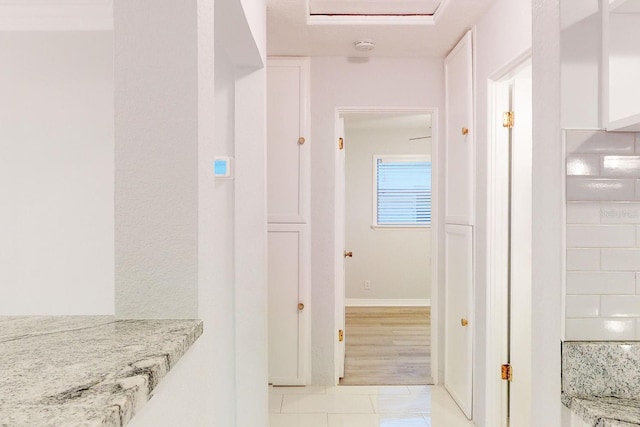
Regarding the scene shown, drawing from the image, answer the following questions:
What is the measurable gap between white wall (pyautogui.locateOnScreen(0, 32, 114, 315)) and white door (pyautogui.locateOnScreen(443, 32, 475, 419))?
221 centimetres

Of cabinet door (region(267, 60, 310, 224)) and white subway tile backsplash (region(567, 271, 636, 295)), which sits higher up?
cabinet door (region(267, 60, 310, 224))

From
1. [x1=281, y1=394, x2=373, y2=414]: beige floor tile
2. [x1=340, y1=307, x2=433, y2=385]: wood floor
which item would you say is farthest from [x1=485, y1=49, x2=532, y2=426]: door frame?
[x1=340, y1=307, x2=433, y2=385]: wood floor

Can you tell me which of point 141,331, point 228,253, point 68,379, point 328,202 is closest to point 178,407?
point 141,331

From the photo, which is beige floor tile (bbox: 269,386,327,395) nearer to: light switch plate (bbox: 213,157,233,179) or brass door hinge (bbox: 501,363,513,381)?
brass door hinge (bbox: 501,363,513,381)

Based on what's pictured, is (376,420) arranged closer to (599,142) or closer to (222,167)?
(222,167)

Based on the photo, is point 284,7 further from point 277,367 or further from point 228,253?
point 277,367

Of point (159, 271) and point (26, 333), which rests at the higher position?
point (159, 271)

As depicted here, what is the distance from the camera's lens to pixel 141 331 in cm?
99

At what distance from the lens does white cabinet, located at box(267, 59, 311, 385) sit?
3830 millimetres

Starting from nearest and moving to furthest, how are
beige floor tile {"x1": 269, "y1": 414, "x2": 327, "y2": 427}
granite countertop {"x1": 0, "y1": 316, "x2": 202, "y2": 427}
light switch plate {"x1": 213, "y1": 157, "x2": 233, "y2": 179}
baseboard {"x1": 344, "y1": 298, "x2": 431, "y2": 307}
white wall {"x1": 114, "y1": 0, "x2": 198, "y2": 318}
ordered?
granite countertop {"x1": 0, "y1": 316, "x2": 202, "y2": 427} < white wall {"x1": 114, "y1": 0, "x2": 198, "y2": 318} < light switch plate {"x1": 213, "y1": 157, "x2": 233, "y2": 179} < beige floor tile {"x1": 269, "y1": 414, "x2": 327, "y2": 427} < baseboard {"x1": 344, "y1": 298, "x2": 431, "y2": 307}

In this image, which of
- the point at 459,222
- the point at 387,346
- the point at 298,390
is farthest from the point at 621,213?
the point at 387,346

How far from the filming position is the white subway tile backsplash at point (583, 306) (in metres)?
1.33

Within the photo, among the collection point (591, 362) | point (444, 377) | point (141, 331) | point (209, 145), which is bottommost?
point (444, 377)

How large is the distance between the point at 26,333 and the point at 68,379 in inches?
14.8
